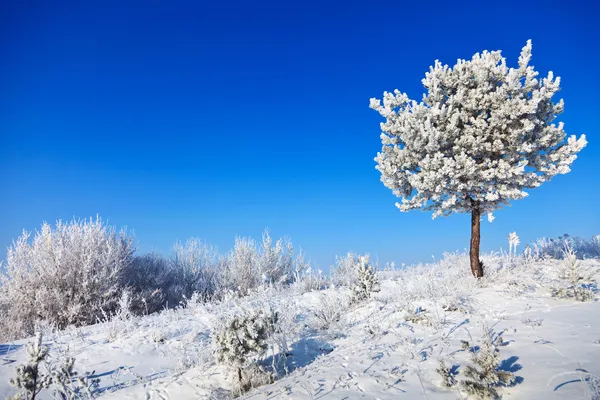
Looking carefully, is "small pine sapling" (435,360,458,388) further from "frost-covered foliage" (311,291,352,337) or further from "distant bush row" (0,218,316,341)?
"distant bush row" (0,218,316,341)

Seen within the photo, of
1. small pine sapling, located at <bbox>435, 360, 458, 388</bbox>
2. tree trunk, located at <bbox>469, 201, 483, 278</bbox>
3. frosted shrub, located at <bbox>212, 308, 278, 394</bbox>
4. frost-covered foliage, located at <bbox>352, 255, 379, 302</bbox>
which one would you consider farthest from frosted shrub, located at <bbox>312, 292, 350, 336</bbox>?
tree trunk, located at <bbox>469, 201, 483, 278</bbox>

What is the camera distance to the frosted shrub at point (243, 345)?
4785 mm

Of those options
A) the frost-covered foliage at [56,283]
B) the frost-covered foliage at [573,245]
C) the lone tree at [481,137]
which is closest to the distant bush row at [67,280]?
the frost-covered foliage at [56,283]

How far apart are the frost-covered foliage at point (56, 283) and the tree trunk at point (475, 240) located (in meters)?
10.7

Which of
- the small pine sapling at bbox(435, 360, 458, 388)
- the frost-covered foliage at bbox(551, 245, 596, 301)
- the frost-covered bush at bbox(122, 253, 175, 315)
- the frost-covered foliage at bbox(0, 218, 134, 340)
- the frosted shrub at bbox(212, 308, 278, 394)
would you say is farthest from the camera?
the frost-covered bush at bbox(122, 253, 175, 315)

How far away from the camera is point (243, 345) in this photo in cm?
492

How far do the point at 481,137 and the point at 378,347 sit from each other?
6.40 metres

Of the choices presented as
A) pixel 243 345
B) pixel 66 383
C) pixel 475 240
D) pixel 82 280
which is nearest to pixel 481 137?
pixel 475 240

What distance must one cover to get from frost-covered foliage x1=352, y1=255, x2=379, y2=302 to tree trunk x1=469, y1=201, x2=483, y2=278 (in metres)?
3.00

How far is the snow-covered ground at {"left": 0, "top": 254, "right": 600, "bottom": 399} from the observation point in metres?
3.75

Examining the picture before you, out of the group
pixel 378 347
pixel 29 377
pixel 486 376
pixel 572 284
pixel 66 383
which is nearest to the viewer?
pixel 486 376

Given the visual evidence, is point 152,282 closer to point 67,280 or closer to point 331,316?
point 67,280

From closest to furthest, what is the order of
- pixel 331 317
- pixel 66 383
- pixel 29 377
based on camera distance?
pixel 29 377 < pixel 66 383 < pixel 331 317

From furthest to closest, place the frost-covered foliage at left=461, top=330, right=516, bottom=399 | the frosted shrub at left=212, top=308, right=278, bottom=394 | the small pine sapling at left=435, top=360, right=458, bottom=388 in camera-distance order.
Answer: the frosted shrub at left=212, top=308, right=278, bottom=394 → the small pine sapling at left=435, top=360, right=458, bottom=388 → the frost-covered foliage at left=461, top=330, right=516, bottom=399
